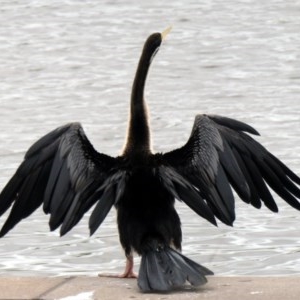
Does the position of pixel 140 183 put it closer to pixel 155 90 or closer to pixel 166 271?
pixel 166 271

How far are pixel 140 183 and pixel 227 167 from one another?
0.49 meters

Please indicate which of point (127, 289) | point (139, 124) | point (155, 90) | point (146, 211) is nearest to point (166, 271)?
point (127, 289)

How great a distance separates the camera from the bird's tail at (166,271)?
21.9 ft

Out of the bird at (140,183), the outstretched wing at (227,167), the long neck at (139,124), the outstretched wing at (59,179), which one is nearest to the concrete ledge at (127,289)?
the bird at (140,183)

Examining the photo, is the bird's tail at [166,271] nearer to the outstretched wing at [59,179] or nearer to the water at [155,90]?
the outstretched wing at [59,179]

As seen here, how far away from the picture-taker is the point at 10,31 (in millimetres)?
19078

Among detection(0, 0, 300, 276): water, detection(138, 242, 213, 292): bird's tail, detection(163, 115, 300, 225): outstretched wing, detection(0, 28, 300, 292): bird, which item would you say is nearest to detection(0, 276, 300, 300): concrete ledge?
detection(138, 242, 213, 292): bird's tail

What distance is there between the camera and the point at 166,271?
6816mm

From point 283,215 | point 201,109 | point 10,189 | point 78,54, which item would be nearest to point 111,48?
point 78,54

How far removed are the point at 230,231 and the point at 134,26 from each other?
921cm

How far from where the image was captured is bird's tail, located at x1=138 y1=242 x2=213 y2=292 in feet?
21.9

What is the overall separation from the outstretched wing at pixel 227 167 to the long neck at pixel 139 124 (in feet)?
0.57

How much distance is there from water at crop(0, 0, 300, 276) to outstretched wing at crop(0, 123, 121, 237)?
6.57ft

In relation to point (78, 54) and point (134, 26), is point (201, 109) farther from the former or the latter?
point (134, 26)
